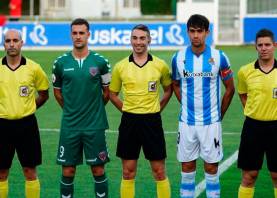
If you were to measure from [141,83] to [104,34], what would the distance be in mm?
19218

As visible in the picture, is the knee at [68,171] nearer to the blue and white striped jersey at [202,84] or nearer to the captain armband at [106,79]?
the captain armband at [106,79]

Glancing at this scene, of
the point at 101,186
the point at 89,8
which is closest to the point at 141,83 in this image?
the point at 101,186

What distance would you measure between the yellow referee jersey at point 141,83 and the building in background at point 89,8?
38.7 m

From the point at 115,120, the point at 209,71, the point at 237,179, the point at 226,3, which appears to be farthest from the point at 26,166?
the point at 226,3

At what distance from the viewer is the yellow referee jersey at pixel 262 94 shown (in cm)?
774

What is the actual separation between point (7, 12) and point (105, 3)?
657 cm

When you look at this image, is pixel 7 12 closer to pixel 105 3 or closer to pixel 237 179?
pixel 105 3

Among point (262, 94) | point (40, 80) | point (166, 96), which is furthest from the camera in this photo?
point (166, 96)

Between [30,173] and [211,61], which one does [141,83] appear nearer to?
[211,61]

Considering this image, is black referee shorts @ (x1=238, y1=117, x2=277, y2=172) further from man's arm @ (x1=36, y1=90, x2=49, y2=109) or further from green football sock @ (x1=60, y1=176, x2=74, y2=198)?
man's arm @ (x1=36, y1=90, x2=49, y2=109)

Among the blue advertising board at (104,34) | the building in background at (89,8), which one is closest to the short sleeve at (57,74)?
the blue advertising board at (104,34)

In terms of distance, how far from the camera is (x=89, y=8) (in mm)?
48969

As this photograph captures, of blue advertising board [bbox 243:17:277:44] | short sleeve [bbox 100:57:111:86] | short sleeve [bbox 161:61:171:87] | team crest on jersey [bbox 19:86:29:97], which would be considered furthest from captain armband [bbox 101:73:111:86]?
blue advertising board [bbox 243:17:277:44]

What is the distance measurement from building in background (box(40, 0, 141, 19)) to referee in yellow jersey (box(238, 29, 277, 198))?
3917 cm
